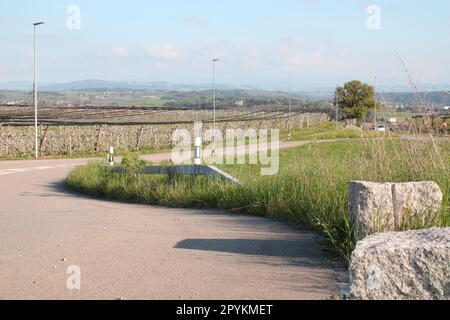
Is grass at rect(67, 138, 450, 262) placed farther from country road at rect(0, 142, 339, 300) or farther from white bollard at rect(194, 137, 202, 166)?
white bollard at rect(194, 137, 202, 166)

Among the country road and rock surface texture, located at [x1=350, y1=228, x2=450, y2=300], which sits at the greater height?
rock surface texture, located at [x1=350, y1=228, x2=450, y2=300]

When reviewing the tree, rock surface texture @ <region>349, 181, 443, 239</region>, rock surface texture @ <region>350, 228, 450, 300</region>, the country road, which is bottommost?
the country road

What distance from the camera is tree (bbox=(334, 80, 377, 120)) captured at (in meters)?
80.2

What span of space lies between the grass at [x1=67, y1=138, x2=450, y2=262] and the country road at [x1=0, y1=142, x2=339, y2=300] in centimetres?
36

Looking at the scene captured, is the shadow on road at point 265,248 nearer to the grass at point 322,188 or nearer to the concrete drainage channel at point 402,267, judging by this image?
the grass at point 322,188

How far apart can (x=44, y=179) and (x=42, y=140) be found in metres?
17.3

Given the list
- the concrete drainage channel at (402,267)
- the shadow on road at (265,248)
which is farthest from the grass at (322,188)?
the concrete drainage channel at (402,267)

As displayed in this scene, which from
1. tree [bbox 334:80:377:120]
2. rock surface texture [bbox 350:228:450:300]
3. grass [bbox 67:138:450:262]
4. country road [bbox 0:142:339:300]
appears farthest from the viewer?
tree [bbox 334:80:377:120]

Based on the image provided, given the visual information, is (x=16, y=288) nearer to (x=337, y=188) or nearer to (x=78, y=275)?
(x=78, y=275)

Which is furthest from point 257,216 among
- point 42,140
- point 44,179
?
point 42,140

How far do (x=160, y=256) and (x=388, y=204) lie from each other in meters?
2.79

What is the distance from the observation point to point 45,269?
297 inches

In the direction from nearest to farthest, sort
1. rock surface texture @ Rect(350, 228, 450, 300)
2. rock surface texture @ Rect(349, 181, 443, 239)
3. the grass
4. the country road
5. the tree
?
1. rock surface texture @ Rect(350, 228, 450, 300)
2. the country road
3. rock surface texture @ Rect(349, 181, 443, 239)
4. the grass
5. the tree

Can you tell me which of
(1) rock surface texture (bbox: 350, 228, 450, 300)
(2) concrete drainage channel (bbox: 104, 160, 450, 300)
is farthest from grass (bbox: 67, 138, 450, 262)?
(1) rock surface texture (bbox: 350, 228, 450, 300)
